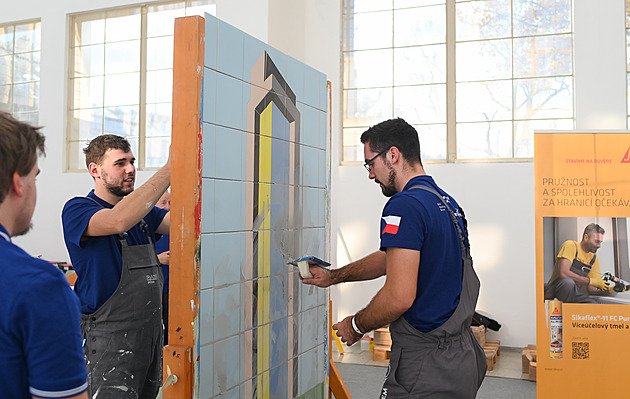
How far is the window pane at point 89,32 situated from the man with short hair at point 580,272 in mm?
6179

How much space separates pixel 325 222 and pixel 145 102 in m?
5.18

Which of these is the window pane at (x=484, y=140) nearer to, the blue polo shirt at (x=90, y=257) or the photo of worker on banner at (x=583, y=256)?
the photo of worker on banner at (x=583, y=256)

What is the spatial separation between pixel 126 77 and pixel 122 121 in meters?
0.56

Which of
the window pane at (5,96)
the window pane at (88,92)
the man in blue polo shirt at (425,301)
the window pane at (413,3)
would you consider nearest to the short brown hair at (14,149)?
the man in blue polo shirt at (425,301)

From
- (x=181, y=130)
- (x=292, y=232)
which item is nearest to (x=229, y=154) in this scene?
(x=181, y=130)

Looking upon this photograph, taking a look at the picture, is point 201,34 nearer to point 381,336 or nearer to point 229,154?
point 229,154

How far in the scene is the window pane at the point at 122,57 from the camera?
24.4 ft

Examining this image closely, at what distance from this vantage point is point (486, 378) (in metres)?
5.03

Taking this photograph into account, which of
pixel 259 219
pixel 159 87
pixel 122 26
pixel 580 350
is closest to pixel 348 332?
pixel 259 219

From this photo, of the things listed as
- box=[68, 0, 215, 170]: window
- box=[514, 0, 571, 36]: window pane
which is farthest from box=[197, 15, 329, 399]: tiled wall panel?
box=[68, 0, 215, 170]: window

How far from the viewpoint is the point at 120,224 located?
2.12 meters

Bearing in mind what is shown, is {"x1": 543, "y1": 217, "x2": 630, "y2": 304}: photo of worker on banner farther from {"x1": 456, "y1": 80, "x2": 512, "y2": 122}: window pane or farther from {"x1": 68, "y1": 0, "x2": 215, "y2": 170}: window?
{"x1": 68, "y1": 0, "x2": 215, "y2": 170}: window

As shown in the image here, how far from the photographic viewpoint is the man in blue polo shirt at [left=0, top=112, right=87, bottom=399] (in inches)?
39.7

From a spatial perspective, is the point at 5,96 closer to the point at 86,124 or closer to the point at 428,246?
the point at 86,124
